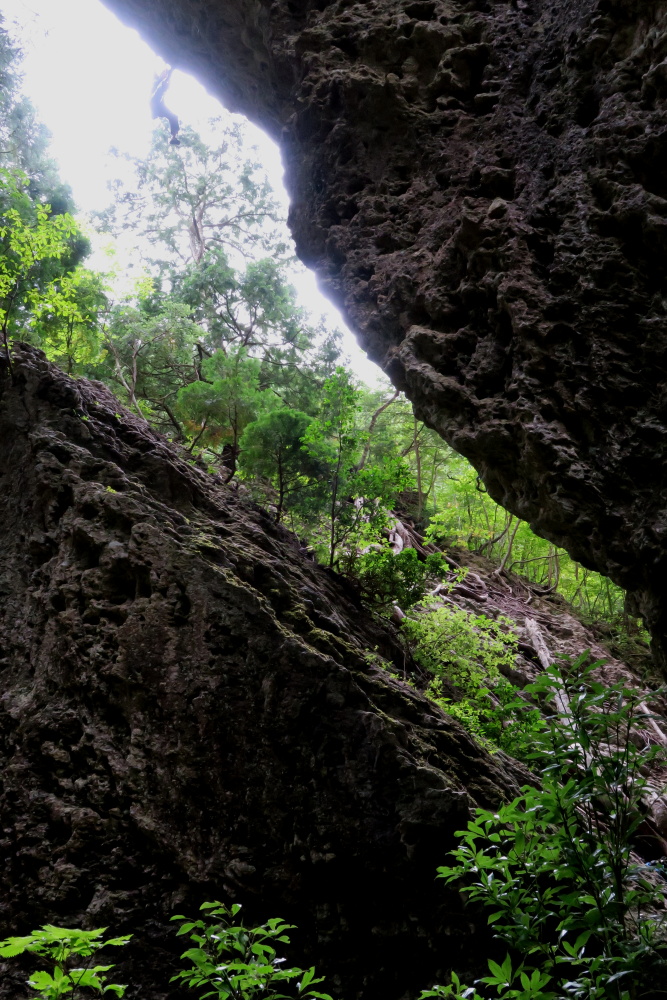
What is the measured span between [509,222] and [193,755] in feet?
14.4

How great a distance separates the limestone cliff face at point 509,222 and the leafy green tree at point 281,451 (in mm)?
1345

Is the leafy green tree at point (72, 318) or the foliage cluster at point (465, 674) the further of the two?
the leafy green tree at point (72, 318)

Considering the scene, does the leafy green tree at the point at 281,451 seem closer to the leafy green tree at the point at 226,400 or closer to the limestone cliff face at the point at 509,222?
the leafy green tree at the point at 226,400

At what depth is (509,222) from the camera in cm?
477

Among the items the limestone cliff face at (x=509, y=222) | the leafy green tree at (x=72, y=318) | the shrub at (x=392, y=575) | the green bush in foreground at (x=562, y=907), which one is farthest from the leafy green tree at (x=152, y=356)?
the green bush in foreground at (x=562, y=907)

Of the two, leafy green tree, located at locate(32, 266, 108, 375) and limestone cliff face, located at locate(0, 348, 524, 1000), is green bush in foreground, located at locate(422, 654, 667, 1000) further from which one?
leafy green tree, located at locate(32, 266, 108, 375)

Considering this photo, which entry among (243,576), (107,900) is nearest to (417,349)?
(243,576)

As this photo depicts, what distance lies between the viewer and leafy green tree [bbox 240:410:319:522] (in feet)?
21.8

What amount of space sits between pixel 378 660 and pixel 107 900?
114 inches

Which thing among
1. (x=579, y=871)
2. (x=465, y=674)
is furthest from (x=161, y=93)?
(x=579, y=871)

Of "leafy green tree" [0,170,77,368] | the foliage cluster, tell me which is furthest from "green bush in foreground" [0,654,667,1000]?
"leafy green tree" [0,170,77,368]

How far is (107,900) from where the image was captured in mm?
3318

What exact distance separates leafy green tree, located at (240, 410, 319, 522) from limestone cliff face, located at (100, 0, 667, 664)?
4.41ft

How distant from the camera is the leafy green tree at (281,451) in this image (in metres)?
6.64
